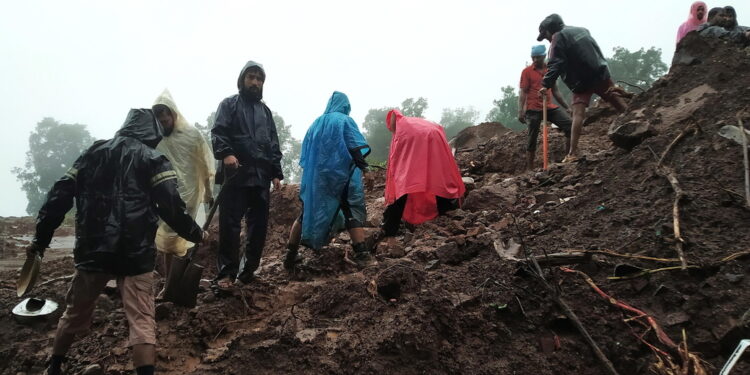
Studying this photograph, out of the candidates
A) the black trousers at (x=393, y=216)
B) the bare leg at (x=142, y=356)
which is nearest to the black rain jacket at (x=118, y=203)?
the bare leg at (x=142, y=356)

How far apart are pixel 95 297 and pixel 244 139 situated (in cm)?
157

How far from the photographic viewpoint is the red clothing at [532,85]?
549 centimetres

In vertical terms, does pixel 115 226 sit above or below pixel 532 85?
below

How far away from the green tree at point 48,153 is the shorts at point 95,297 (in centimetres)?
4450

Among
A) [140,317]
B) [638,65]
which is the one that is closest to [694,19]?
[140,317]

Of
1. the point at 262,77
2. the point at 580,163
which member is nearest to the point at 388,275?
the point at 262,77

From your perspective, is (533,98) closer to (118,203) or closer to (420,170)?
(420,170)

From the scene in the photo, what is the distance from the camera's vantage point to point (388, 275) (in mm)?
2508

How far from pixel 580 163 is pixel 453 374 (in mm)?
3105

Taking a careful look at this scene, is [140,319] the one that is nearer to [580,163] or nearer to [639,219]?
[639,219]

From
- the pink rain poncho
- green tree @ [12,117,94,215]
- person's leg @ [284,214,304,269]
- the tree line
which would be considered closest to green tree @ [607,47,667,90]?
the tree line

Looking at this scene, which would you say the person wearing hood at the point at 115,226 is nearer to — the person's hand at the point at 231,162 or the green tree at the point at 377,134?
the person's hand at the point at 231,162

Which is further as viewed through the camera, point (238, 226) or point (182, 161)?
point (182, 161)

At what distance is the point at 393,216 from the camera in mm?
4020
